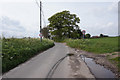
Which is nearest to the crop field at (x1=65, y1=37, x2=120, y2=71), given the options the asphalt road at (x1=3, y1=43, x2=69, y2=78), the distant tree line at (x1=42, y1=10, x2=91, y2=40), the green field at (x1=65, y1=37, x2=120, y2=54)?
the green field at (x1=65, y1=37, x2=120, y2=54)

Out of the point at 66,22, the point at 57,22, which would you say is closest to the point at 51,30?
the point at 57,22

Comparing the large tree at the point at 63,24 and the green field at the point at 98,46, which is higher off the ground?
the large tree at the point at 63,24

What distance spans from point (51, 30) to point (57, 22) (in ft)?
17.3

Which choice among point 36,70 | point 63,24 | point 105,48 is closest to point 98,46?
point 105,48

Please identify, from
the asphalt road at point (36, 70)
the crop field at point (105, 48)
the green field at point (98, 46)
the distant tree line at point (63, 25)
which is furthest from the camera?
the distant tree line at point (63, 25)

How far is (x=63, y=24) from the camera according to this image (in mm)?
46000

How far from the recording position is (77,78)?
14.9ft

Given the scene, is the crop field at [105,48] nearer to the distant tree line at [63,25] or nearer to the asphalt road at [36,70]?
the asphalt road at [36,70]

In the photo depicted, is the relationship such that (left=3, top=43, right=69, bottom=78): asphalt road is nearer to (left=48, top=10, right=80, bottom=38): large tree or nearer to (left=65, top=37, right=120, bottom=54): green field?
(left=65, top=37, right=120, bottom=54): green field

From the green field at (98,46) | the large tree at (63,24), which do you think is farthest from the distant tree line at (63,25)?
the green field at (98,46)

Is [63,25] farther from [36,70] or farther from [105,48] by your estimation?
[36,70]

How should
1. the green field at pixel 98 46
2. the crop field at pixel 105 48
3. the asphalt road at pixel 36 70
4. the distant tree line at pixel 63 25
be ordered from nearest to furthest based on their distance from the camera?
the asphalt road at pixel 36 70, the crop field at pixel 105 48, the green field at pixel 98 46, the distant tree line at pixel 63 25

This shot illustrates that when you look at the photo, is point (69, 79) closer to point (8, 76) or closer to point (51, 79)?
point (51, 79)

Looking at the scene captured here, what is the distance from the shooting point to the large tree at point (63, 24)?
151ft
